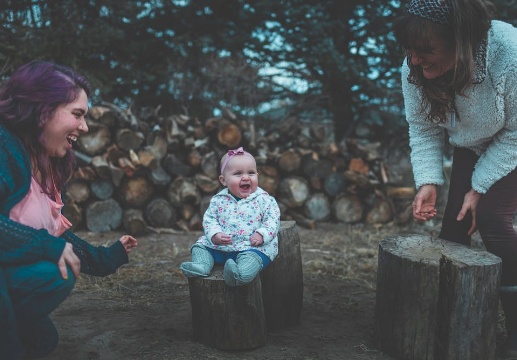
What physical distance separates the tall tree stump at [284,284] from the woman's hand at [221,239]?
0.43 m

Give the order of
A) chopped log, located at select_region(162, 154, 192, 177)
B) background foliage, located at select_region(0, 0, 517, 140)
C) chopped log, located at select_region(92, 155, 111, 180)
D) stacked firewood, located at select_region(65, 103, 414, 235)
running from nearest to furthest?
1. chopped log, located at select_region(92, 155, 111, 180)
2. stacked firewood, located at select_region(65, 103, 414, 235)
3. chopped log, located at select_region(162, 154, 192, 177)
4. background foliage, located at select_region(0, 0, 517, 140)

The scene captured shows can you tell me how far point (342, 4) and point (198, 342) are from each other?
21.4 feet

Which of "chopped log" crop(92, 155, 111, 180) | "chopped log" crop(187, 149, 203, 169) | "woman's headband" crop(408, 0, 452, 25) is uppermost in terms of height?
"woman's headband" crop(408, 0, 452, 25)

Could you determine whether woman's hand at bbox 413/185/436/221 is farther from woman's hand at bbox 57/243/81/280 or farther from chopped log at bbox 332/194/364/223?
chopped log at bbox 332/194/364/223

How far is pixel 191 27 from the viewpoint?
779 centimetres

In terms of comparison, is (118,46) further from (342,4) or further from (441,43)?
(441,43)

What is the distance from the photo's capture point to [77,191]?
5.78 m

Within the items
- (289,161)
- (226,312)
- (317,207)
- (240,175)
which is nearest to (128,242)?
(226,312)

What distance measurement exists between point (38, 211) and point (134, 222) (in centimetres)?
371

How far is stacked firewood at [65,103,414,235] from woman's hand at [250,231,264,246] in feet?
10.5

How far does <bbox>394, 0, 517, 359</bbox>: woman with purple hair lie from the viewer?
240cm

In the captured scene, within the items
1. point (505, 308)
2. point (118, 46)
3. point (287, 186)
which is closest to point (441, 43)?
point (505, 308)

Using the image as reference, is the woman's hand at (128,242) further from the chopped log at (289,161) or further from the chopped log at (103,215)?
the chopped log at (289,161)

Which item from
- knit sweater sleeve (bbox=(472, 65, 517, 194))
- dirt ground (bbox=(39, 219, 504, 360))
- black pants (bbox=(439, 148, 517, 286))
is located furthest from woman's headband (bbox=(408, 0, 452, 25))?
dirt ground (bbox=(39, 219, 504, 360))
